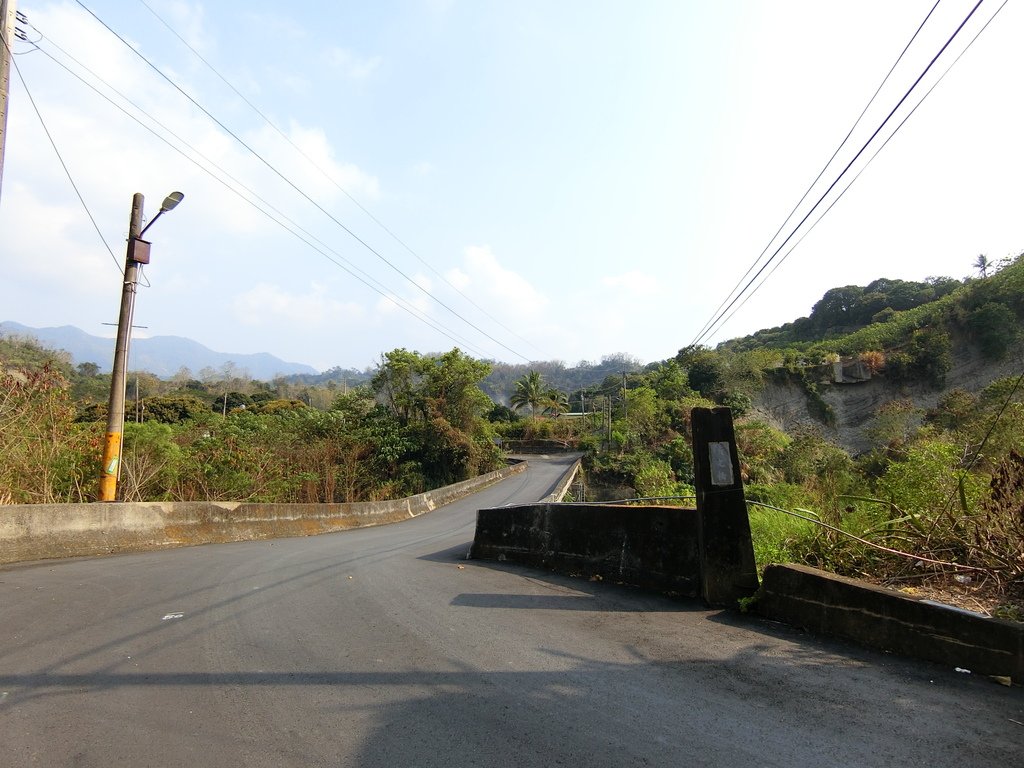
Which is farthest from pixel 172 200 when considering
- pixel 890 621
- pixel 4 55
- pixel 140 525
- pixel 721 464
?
pixel 890 621

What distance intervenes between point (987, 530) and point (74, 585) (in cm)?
954

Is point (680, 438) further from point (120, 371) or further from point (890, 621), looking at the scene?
point (890, 621)

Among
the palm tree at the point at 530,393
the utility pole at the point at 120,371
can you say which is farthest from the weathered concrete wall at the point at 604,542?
the palm tree at the point at 530,393

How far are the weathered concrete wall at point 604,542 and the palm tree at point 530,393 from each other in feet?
230

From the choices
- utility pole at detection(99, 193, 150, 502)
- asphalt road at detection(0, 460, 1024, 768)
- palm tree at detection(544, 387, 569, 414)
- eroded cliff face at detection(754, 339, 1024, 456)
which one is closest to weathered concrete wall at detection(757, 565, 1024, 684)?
asphalt road at detection(0, 460, 1024, 768)

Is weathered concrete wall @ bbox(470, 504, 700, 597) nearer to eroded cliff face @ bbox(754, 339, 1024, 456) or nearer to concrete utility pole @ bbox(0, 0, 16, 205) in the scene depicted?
concrete utility pole @ bbox(0, 0, 16, 205)

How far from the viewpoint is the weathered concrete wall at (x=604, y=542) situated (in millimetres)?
6852

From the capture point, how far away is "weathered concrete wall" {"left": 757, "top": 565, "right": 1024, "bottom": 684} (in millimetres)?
4047

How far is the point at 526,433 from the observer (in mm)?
72125

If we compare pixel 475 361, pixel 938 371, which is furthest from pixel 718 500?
pixel 938 371

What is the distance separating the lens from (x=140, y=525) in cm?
1084

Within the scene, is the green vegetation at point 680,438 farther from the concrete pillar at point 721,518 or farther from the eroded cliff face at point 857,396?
the concrete pillar at point 721,518

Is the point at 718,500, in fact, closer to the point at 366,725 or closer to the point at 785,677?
the point at 785,677

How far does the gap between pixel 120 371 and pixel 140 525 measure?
9.72 feet
